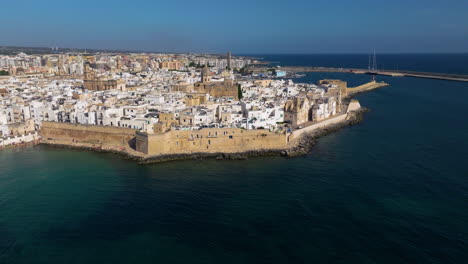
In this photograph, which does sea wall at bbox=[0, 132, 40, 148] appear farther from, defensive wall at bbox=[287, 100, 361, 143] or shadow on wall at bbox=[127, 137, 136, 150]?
defensive wall at bbox=[287, 100, 361, 143]

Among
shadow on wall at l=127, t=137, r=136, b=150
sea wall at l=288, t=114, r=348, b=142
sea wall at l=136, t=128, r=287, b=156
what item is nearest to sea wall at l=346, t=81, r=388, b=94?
sea wall at l=288, t=114, r=348, b=142

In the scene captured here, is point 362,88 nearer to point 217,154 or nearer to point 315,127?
point 315,127

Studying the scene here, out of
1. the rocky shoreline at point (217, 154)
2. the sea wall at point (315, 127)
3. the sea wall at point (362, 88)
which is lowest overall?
the rocky shoreline at point (217, 154)

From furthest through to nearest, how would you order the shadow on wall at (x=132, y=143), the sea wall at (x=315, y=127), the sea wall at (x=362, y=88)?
1. the sea wall at (x=362, y=88)
2. the sea wall at (x=315, y=127)
3. the shadow on wall at (x=132, y=143)

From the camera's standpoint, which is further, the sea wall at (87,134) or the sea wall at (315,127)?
the sea wall at (315,127)

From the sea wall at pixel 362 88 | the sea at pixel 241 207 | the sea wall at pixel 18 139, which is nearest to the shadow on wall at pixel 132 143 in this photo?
the sea at pixel 241 207

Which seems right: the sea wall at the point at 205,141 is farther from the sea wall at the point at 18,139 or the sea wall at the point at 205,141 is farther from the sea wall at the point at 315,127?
the sea wall at the point at 18,139
